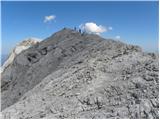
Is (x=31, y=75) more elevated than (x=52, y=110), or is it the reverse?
(x=31, y=75)

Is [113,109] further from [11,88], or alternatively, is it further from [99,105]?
[11,88]

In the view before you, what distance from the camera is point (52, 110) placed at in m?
11.3

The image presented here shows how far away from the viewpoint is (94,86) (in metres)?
12.2

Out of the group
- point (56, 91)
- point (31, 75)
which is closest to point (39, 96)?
point (56, 91)

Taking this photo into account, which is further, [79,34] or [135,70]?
[79,34]

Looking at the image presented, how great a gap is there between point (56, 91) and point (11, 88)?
7294mm

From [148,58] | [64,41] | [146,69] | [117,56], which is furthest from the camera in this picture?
[64,41]

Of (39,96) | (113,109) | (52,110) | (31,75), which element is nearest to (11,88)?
(31,75)

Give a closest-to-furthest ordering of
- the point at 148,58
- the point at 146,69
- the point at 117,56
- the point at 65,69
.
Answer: the point at 146,69 → the point at 148,58 → the point at 117,56 → the point at 65,69

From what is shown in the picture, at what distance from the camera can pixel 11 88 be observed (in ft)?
64.2

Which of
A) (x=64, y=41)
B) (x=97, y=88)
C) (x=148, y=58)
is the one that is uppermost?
(x=64, y=41)

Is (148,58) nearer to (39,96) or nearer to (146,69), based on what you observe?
(146,69)

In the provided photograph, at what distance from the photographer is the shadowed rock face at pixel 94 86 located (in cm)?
1061

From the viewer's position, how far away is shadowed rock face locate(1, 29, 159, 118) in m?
10.6
